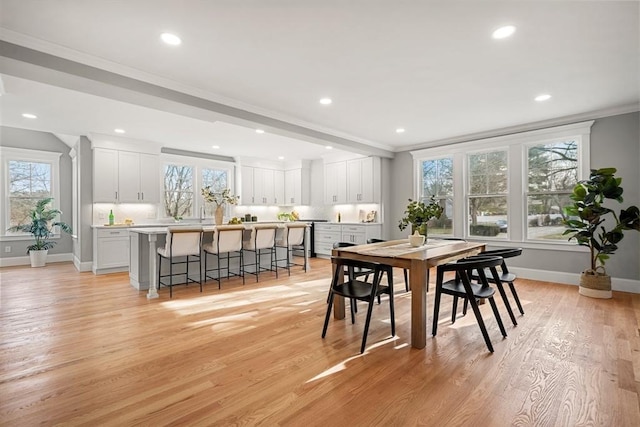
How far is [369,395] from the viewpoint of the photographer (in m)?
1.97

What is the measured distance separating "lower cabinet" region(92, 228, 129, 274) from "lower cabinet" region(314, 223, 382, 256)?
170 inches

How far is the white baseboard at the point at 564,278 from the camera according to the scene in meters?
4.41

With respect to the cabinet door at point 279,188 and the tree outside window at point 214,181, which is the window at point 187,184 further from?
the cabinet door at point 279,188

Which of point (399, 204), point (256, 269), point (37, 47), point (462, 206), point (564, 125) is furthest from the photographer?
point (399, 204)

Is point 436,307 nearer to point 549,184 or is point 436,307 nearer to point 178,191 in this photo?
point 549,184

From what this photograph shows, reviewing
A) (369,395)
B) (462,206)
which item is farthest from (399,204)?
(369,395)

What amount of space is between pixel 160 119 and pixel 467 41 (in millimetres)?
4624

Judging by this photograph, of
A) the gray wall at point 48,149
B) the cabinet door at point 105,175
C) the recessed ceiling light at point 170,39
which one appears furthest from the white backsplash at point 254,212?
the recessed ceiling light at point 170,39

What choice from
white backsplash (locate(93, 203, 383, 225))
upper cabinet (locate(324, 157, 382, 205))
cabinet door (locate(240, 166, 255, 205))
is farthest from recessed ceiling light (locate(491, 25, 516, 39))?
cabinet door (locate(240, 166, 255, 205))

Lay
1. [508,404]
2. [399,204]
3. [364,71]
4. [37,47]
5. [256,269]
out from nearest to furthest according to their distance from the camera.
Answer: [508,404], [37,47], [364,71], [256,269], [399,204]

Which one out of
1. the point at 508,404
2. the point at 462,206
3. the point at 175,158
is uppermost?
the point at 175,158

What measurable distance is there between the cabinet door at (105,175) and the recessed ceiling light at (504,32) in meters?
6.82

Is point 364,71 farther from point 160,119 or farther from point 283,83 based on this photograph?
point 160,119

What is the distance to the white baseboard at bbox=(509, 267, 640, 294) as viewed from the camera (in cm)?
441
